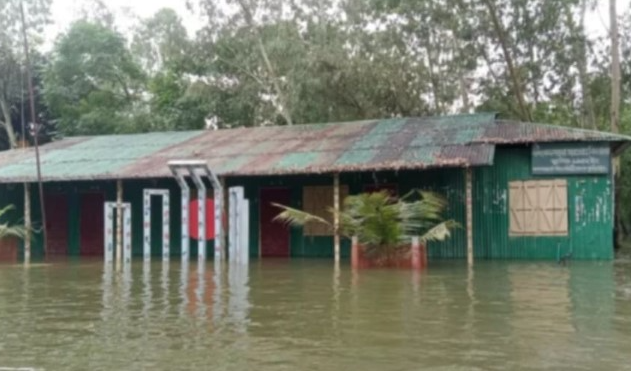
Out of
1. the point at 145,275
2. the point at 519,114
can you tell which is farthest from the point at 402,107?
the point at 145,275

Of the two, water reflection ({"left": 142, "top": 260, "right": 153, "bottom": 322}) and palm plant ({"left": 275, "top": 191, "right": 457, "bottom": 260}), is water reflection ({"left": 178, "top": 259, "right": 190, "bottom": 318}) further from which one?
palm plant ({"left": 275, "top": 191, "right": 457, "bottom": 260})

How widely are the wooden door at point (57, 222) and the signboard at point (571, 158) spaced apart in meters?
13.7

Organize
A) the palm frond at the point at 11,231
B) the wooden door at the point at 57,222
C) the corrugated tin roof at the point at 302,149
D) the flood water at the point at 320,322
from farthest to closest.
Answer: the wooden door at the point at 57,222 < the palm frond at the point at 11,231 < the corrugated tin roof at the point at 302,149 < the flood water at the point at 320,322

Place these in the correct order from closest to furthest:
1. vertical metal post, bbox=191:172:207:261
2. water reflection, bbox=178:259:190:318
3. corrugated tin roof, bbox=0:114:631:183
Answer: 1. water reflection, bbox=178:259:190:318
2. corrugated tin roof, bbox=0:114:631:183
3. vertical metal post, bbox=191:172:207:261

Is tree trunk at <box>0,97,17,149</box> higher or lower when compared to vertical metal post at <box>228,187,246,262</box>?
higher

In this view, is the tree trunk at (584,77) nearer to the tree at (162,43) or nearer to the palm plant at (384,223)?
the palm plant at (384,223)

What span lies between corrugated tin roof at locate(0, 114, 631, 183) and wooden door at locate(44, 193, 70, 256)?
1.37 metres

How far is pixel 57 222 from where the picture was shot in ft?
74.0

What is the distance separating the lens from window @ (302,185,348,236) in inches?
773

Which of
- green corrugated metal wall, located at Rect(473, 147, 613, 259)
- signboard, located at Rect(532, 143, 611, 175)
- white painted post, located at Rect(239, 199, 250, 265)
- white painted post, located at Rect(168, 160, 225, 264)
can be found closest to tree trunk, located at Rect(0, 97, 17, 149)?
white painted post, located at Rect(168, 160, 225, 264)

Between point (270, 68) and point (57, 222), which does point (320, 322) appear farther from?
point (270, 68)

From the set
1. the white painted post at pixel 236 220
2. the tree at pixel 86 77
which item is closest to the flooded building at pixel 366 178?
the white painted post at pixel 236 220

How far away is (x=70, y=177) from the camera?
62.6 feet

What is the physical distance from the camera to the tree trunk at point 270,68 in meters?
27.6
